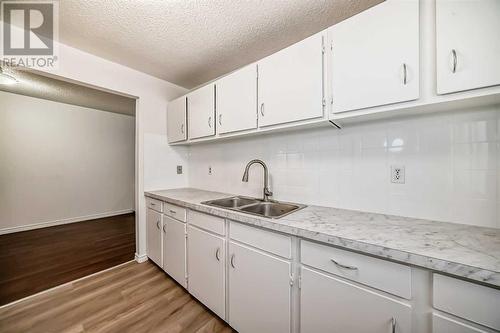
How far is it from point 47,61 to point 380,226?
2.94 metres

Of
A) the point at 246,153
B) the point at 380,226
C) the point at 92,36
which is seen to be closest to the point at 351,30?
the point at 380,226

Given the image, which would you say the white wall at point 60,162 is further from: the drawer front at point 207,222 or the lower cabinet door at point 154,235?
the drawer front at point 207,222

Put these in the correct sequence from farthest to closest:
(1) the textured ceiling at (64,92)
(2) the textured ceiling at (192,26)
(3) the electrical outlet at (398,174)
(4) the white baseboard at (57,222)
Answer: (4) the white baseboard at (57,222), (1) the textured ceiling at (64,92), (2) the textured ceiling at (192,26), (3) the electrical outlet at (398,174)

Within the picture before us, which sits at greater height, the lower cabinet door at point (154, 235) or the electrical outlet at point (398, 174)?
the electrical outlet at point (398, 174)

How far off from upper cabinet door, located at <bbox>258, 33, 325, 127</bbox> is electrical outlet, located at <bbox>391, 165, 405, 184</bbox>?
577 millimetres

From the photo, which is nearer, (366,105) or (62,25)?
(366,105)

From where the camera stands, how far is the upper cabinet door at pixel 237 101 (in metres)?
1.60

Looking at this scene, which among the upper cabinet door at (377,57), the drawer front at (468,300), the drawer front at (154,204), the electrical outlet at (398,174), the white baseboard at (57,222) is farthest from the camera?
the white baseboard at (57,222)

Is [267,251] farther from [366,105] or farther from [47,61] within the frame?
[47,61]

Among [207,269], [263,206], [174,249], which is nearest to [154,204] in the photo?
[174,249]

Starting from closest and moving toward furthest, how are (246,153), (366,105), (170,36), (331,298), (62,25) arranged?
(331,298), (366,105), (62,25), (170,36), (246,153)

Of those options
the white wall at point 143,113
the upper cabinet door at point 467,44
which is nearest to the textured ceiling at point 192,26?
the white wall at point 143,113

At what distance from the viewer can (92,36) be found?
1709 mm

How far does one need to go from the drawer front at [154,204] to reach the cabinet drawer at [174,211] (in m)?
0.10
